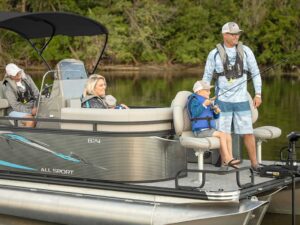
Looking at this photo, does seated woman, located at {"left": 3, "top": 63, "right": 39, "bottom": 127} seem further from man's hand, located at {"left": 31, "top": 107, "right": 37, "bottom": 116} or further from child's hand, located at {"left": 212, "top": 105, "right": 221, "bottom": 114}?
child's hand, located at {"left": 212, "top": 105, "right": 221, "bottom": 114}

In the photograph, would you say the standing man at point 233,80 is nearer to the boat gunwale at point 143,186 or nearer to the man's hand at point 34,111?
the boat gunwale at point 143,186

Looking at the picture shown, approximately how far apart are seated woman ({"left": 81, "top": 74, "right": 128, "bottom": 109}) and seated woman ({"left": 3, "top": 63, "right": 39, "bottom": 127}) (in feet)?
3.22

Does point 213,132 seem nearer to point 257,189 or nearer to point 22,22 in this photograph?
point 257,189

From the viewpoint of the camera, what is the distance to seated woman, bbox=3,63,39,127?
26.0 ft

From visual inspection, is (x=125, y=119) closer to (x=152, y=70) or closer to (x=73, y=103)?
(x=73, y=103)

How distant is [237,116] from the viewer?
713 cm

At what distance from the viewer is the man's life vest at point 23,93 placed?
316 inches

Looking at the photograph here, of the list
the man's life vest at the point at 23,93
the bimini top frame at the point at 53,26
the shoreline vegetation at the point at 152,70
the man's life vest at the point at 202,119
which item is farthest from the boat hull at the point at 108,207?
the shoreline vegetation at the point at 152,70

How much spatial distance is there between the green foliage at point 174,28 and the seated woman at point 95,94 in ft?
118

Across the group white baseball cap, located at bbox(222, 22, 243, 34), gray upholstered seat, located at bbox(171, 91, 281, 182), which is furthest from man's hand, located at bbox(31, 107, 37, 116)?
white baseball cap, located at bbox(222, 22, 243, 34)

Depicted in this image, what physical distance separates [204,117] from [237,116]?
1.52ft

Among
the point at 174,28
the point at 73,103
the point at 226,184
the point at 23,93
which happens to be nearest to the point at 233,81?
the point at 226,184

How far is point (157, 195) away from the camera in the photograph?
6.44 meters

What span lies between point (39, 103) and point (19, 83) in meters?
0.65
